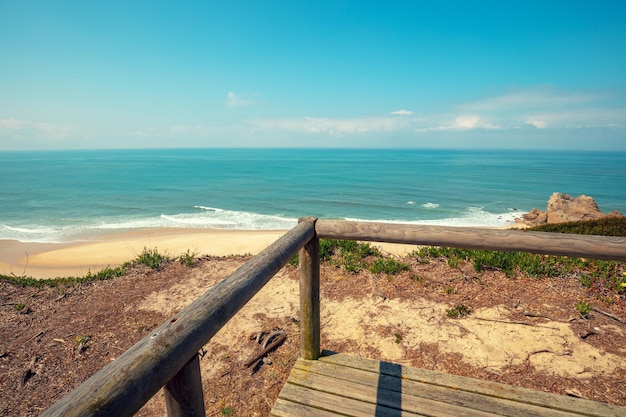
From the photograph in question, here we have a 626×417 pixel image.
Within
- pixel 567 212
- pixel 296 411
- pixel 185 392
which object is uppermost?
pixel 185 392

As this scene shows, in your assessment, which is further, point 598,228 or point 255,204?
point 255,204

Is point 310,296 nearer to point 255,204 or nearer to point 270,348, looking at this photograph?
point 270,348

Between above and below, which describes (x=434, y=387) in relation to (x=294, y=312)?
above

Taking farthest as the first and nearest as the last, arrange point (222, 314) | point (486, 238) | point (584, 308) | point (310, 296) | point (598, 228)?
point (598, 228) → point (584, 308) → point (310, 296) → point (486, 238) → point (222, 314)

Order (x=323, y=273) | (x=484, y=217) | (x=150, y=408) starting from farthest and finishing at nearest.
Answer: (x=484, y=217) → (x=323, y=273) → (x=150, y=408)

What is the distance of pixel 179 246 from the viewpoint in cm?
1725

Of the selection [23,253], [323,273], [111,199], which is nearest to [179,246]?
[23,253]

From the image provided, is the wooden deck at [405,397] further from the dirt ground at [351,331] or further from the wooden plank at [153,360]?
the wooden plank at [153,360]

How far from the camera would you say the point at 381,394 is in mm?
2861

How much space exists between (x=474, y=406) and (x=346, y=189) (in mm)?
41166

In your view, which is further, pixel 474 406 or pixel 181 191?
pixel 181 191

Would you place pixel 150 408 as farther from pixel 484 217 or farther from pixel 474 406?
pixel 484 217

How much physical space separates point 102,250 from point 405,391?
62.5 feet

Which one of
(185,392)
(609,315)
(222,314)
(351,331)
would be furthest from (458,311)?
(185,392)
